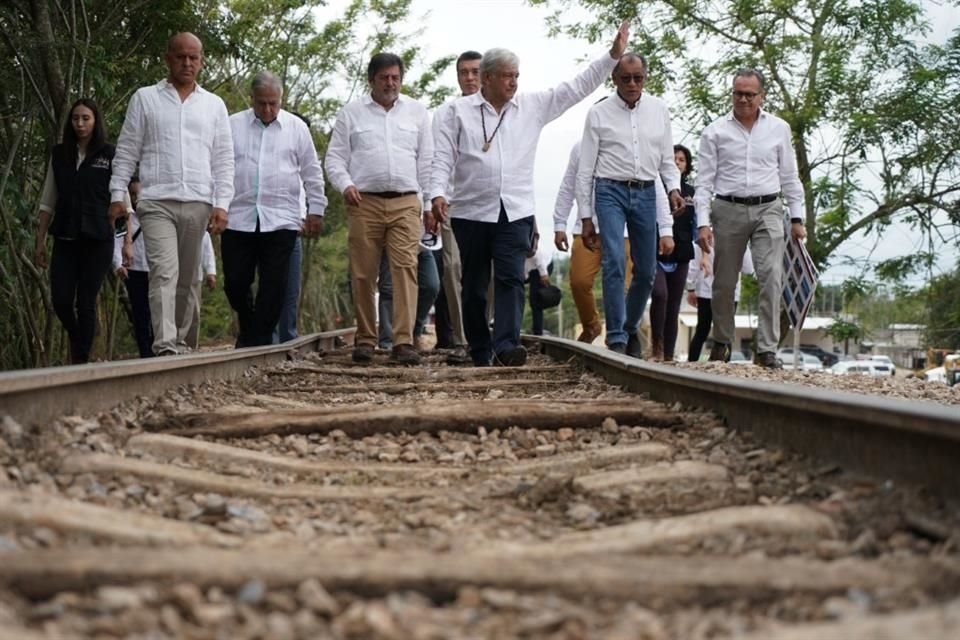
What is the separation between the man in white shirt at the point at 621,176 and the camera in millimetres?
8438

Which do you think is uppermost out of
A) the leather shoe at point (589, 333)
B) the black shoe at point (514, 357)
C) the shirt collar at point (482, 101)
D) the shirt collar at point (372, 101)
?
the shirt collar at point (372, 101)

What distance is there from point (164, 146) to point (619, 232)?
3.10 m

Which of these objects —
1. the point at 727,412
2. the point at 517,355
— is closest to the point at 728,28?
the point at 517,355

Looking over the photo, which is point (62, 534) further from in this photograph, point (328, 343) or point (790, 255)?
point (328, 343)

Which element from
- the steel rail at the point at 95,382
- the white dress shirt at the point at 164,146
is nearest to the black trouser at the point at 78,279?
the white dress shirt at the point at 164,146

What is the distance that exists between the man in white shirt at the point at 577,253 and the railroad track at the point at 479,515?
4047 mm

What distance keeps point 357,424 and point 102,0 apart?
10045 mm

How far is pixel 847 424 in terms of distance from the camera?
3205 millimetres

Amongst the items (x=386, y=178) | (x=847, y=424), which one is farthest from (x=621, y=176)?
(x=847, y=424)

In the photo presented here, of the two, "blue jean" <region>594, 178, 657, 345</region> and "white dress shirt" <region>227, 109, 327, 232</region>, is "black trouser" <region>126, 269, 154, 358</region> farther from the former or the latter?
"blue jean" <region>594, 178, 657, 345</region>

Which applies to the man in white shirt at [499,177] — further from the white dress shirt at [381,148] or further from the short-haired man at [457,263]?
the short-haired man at [457,263]

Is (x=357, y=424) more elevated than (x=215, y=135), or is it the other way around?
(x=215, y=135)

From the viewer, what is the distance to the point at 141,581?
2213 mm

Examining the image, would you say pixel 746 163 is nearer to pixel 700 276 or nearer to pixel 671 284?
pixel 671 284
